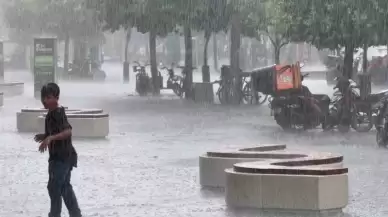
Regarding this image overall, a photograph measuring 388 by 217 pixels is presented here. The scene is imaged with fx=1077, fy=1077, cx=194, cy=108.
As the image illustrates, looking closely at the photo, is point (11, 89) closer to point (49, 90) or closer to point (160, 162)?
point (160, 162)

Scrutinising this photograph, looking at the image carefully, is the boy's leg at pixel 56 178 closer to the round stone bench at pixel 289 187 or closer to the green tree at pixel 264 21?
the round stone bench at pixel 289 187

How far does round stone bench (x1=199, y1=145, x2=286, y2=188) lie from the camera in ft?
39.9

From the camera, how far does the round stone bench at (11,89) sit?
41719mm

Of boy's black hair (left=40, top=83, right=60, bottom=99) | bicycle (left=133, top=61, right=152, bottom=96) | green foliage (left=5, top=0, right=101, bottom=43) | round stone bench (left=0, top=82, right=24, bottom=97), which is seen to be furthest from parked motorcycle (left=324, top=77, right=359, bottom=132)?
green foliage (left=5, top=0, right=101, bottom=43)

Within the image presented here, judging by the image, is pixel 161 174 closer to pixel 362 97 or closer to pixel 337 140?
pixel 337 140

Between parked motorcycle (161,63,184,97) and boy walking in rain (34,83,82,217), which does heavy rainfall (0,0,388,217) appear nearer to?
parked motorcycle (161,63,184,97)

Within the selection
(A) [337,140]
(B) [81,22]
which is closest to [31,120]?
(A) [337,140]

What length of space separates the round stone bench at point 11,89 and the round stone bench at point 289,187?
32.0 metres

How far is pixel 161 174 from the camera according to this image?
1423cm

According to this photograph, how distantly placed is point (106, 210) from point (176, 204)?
0.80 m

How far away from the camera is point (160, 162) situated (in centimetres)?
1593

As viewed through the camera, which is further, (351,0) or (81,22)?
(81,22)

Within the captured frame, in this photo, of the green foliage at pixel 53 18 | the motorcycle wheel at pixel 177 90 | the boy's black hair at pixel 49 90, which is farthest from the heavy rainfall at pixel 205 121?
the green foliage at pixel 53 18

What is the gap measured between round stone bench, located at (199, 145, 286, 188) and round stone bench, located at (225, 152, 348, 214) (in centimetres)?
155
